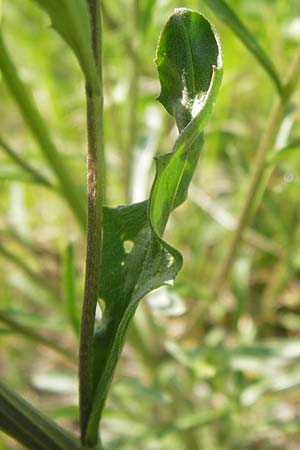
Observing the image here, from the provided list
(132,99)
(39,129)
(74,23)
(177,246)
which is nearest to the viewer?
(74,23)

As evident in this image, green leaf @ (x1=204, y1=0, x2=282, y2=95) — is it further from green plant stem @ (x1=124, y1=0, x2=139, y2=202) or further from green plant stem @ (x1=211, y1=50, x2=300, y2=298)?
green plant stem @ (x1=124, y1=0, x2=139, y2=202)

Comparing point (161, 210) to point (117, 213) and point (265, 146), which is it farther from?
point (265, 146)

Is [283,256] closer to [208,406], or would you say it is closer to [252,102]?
[208,406]

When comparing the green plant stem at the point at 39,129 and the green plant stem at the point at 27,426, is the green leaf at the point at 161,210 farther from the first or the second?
the green plant stem at the point at 39,129

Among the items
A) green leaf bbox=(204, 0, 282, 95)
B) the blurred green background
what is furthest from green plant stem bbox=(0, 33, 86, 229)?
green leaf bbox=(204, 0, 282, 95)

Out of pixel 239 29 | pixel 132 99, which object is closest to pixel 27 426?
pixel 239 29

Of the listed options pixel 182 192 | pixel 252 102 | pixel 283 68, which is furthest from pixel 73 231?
pixel 182 192
